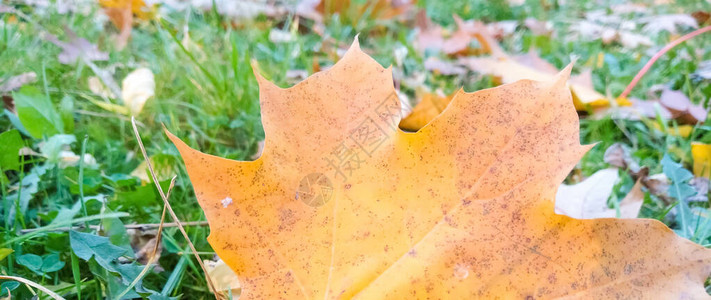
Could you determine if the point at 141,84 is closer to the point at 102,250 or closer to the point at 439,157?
the point at 102,250

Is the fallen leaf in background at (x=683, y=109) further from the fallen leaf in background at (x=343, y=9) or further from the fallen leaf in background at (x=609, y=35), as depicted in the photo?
the fallen leaf in background at (x=343, y=9)

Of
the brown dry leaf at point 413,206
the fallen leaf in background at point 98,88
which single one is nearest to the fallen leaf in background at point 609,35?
the brown dry leaf at point 413,206

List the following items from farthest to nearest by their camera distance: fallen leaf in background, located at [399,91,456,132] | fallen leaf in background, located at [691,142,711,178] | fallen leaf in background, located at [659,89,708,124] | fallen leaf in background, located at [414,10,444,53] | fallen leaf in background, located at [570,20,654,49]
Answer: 1. fallen leaf in background, located at [570,20,654,49]
2. fallen leaf in background, located at [414,10,444,53]
3. fallen leaf in background, located at [659,89,708,124]
4. fallen leaf in background, located at [399,91,456,132]
5. fallen leaf in background, located at [691,142,711,178]

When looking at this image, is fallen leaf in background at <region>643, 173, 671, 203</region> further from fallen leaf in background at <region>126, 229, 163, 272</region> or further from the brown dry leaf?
fallen leaf in background at <region>126, 229, 163, 272</region>

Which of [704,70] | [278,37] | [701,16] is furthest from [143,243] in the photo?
[701,16]

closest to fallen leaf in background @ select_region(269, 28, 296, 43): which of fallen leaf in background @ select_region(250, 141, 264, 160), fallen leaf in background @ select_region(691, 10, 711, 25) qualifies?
fallen leaf in background @ select_region(250, 141, 264, 160)
